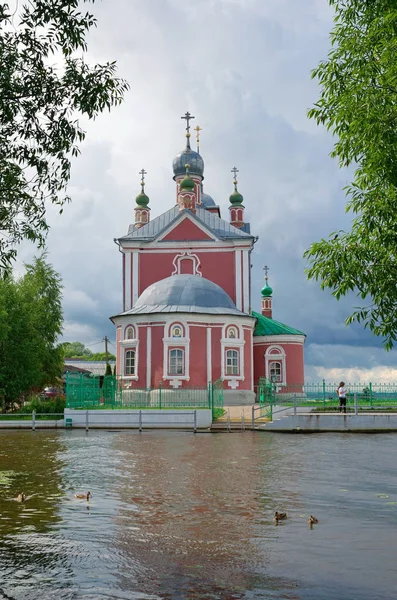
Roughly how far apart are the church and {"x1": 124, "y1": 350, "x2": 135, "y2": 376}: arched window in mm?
52

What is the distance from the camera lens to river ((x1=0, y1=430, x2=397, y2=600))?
512 cm

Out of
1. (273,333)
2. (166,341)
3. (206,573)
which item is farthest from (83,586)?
(273,333)

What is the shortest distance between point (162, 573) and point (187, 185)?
117 feet

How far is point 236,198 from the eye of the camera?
148 feet

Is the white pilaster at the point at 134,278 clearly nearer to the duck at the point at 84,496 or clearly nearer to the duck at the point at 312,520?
the duck at the point at 84,496

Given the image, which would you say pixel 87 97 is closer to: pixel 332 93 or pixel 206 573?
pixel 332 93

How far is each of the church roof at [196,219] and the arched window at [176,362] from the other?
10154 mm

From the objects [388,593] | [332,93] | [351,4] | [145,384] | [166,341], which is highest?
[351,4]

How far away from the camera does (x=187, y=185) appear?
39750mm

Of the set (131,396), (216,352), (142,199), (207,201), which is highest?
(207,201)

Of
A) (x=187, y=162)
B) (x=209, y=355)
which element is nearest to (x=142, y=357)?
(x=209, y=355)

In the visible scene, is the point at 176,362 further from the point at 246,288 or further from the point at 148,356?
the point at 246,288

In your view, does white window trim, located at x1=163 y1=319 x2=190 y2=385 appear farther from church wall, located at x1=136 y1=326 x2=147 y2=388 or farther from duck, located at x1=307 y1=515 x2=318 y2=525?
duck, located at x1=307 y1=515 x2=318 y2=525

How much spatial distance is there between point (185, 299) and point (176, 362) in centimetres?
350
